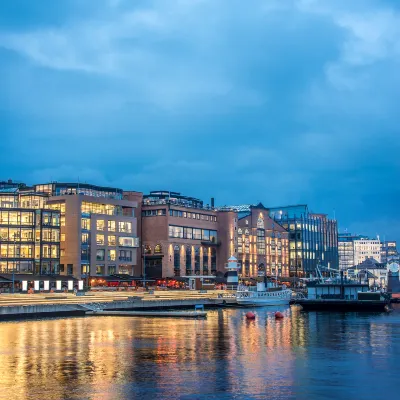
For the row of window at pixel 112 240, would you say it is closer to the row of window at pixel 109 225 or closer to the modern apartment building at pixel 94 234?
the modern apartment building at pixel 94 234

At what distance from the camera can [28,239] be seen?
159 metres

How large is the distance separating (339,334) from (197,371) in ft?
108

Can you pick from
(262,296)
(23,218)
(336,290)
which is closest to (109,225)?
(23,218)

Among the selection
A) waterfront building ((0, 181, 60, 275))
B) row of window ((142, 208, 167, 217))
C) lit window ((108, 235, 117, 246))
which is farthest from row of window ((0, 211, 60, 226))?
row of window ((142, 208, 167, 217))

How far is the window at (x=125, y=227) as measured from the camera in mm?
177462

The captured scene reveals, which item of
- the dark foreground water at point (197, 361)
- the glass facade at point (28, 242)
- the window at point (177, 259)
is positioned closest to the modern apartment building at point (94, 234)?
the glass facade at point (28, 242)

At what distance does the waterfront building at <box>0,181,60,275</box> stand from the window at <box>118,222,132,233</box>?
59.7 feet

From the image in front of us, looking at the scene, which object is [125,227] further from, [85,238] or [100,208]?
[85,238]

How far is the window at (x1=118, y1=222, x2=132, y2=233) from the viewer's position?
582ft

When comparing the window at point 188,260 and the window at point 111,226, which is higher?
the window at point 111,226

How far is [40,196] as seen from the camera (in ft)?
559

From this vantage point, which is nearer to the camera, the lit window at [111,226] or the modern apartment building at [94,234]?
the modern apartment building at [94,234]

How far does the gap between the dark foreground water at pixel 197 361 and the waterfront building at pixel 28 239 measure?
2914 inches

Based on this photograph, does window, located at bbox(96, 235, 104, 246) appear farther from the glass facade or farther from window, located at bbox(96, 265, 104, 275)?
the glass facade
